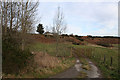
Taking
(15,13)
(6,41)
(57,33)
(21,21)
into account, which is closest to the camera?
(6,41)

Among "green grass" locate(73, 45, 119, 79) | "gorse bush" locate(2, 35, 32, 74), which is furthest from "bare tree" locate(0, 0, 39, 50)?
"green grass" locate(73, 45, 119, 79)

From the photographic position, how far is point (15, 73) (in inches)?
236

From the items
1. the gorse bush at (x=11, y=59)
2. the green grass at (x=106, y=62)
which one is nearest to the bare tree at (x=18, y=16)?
the gorse bush at (x=11, y=59)

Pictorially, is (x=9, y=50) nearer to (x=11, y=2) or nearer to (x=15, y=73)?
(x=15, y=73)

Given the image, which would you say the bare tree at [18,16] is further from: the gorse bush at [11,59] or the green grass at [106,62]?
the green grass at [106,62]

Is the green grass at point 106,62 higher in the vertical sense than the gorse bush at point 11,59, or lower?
lower

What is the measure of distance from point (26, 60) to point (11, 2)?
7152 mm

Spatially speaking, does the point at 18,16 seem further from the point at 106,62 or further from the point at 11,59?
the point at 106,62

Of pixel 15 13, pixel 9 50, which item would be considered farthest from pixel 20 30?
pixel 9 50

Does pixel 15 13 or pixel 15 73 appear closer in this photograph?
pixel 15 73

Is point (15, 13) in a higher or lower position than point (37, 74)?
higher

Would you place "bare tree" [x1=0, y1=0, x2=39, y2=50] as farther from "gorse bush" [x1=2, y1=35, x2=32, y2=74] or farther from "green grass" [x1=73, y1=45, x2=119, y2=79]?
"green grass" [x1=73, y1=45, x2=119, y2=79]

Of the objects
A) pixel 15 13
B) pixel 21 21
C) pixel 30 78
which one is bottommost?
pixel 30 78

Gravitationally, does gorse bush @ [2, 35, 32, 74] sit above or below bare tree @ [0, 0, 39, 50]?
below
